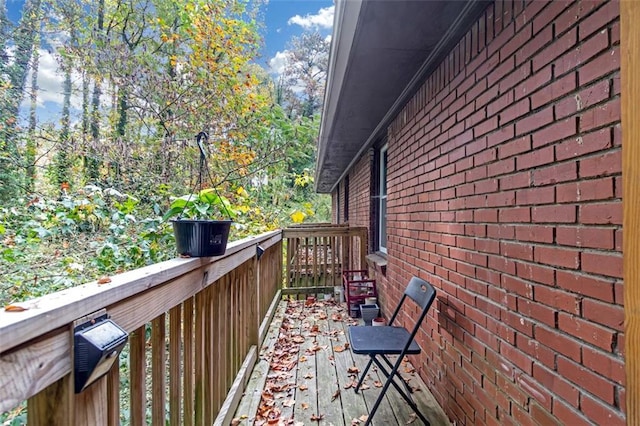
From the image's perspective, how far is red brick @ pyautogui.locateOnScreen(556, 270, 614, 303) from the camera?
3.19 feet

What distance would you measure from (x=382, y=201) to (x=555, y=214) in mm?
3443

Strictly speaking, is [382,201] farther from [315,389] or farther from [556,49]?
[556,49]

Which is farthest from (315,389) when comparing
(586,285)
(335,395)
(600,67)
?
(600,67)

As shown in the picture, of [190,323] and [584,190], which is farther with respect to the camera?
[190,323]

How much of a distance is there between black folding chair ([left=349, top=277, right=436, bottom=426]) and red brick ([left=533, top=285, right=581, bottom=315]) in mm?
712

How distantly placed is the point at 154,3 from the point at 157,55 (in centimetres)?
197

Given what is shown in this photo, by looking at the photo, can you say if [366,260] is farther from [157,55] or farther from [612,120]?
[157,55]

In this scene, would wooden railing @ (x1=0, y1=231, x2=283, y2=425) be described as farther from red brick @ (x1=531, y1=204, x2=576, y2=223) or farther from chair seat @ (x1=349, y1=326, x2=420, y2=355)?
red brick @ (x1=531, y1=204, x2=576, y2=223)

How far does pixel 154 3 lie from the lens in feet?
30.4

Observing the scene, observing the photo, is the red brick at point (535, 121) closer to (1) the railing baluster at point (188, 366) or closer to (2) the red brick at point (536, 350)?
(2) the red brick at point (536, 350)

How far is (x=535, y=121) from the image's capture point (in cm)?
131

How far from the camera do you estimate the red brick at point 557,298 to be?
110 centimetres

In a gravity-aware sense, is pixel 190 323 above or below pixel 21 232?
below

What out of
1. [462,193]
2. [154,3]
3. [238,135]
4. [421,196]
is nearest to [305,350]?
[421,196]
